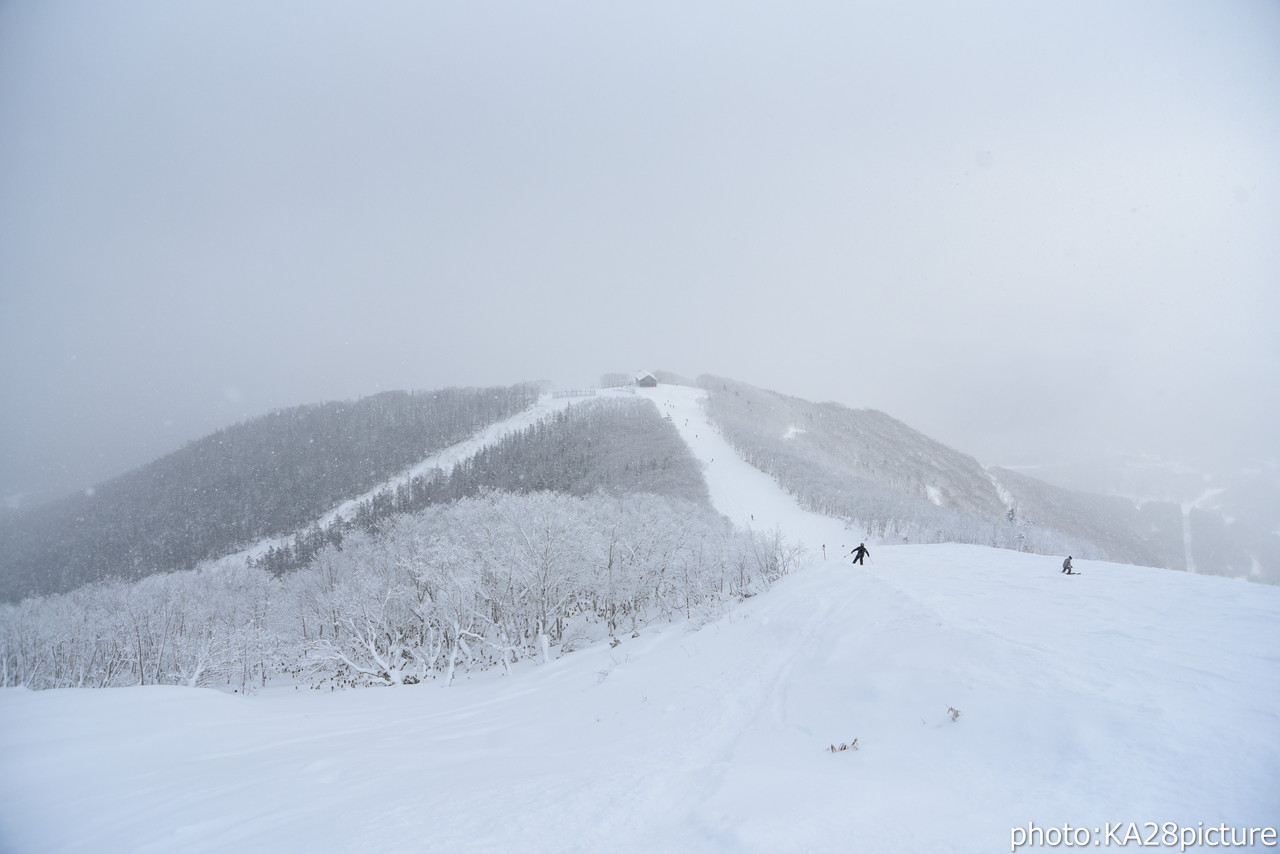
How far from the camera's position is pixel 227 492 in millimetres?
151375

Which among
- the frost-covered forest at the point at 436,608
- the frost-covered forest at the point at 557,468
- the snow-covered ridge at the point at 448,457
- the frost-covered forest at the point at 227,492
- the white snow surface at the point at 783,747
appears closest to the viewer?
the white snow surface at the point at 783,747

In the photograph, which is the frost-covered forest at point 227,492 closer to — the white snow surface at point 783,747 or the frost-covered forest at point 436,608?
the frost-covered forest at point 436,608

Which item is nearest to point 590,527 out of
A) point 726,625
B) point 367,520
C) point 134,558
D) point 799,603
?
point 726,625

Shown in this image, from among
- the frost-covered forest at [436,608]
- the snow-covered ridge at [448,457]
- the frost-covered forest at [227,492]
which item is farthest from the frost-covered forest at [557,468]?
the frost-covered forest at [436,608]

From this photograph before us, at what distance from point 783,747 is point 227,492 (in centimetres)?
19537

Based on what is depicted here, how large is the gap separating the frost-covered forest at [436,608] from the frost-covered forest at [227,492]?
298 ft

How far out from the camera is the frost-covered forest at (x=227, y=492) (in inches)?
5010

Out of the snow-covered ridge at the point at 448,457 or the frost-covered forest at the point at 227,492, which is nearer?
the snow-covered ridge at the point at 448,457

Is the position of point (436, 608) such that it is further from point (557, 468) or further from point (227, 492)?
point (227, 492)

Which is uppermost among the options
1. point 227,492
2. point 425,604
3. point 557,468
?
point 557,468

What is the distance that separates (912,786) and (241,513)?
177m

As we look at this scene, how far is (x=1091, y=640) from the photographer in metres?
9.81

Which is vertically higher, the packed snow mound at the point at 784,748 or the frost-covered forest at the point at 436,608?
the packed snow mound at the point at 784,748

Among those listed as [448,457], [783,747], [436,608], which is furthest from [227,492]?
[783,747]
